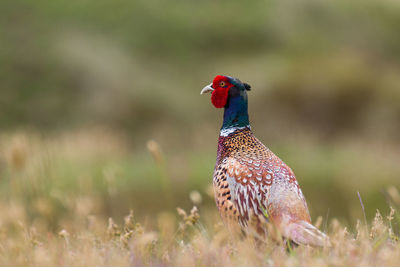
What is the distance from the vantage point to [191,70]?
15.5m

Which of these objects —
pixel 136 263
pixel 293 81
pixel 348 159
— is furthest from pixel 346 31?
pixel 136 263

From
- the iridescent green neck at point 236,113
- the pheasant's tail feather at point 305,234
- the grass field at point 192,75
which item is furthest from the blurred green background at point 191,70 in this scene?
the pheasant's tail feather at point 305,234

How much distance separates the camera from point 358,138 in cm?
1342

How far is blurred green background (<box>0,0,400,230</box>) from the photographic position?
13.7m

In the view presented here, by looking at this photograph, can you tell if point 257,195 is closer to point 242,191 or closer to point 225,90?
point 242,191

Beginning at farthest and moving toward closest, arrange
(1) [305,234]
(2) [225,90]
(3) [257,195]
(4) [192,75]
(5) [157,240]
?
(4) [192,75], (2) [225,90], (3) [257,195], (5) [157,240], (1) [305,234]

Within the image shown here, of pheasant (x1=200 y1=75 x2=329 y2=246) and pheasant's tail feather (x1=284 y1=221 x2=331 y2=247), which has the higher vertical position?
pheasant (x1=200 y1=75 x2=329 y2=246)

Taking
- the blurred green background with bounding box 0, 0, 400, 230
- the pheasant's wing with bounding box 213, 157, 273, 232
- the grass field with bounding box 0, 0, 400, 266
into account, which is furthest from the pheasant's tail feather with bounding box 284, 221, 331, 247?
the blurred green background with bounding box 0, 0, 400, 230

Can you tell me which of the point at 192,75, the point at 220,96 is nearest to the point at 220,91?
the point at 220,96

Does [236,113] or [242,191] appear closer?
[242,191]

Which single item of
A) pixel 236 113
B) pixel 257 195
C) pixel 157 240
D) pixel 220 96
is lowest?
pixel 157 240

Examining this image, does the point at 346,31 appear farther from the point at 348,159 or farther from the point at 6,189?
the point at 6,189

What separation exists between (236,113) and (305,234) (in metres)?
1.14

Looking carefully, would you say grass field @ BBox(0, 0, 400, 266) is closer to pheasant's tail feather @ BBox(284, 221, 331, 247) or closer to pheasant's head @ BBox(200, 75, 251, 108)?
pheasant's head @ BBox(200, 75, 251, 108)
